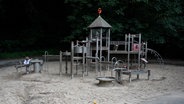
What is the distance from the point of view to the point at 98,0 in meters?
24.3

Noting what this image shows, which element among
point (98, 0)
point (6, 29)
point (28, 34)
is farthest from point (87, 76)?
point (6, 29)

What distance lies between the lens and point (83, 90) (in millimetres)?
12203

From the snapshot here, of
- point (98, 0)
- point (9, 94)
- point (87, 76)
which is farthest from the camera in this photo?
point (98, 0)

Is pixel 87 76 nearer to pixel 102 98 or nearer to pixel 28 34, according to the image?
pixel 102 98

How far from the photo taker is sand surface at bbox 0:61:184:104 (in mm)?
10445

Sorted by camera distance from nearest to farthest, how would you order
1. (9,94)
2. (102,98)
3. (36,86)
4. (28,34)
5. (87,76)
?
1. (102,98)
2. (9,94)
3. (36,86)
4. (87,76)
5. (28,34)

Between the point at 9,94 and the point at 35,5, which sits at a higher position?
the point at 35,5

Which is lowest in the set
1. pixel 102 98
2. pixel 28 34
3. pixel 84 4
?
pixel 102 98

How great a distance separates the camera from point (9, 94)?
37.6 feet

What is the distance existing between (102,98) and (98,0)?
14.7 metres

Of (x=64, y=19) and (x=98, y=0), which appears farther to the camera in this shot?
(x=64, y=19)

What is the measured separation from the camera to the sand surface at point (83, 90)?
10445 mm

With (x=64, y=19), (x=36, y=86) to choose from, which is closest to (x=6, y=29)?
(x=64, y=19)

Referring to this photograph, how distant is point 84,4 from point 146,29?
16.6 ft
